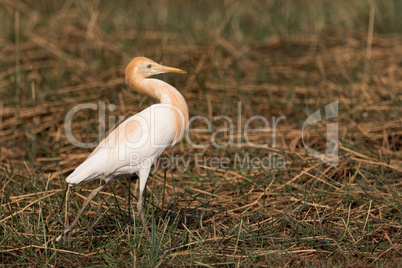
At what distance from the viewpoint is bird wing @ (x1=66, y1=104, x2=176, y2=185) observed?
349 cm

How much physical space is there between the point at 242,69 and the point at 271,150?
6.41ft

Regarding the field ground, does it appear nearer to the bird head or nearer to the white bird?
the white bird

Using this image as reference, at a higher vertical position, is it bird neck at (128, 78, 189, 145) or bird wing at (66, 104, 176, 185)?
bird neck at (128, 78, 189, 145)

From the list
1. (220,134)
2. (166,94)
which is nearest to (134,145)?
(166,94)

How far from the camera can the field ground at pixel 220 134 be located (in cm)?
339

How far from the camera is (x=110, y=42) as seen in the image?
681cm

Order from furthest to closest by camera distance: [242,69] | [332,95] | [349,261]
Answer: [242,69] < [332,95] < [349,261]

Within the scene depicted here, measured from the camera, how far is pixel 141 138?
11.7ft

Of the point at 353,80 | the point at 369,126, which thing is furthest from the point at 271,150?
the point at 353,80

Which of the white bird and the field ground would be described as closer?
the field ground

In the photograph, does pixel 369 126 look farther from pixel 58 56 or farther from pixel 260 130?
pixel 58 56

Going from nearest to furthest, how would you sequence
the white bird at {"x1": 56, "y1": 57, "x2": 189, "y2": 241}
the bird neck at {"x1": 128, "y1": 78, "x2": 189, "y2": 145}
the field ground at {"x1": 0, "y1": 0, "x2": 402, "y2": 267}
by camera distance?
1. the field ground at {"x1": 0, "y1": 0, "x2": 402, "y2": 267}
2. the white bird at {"x1": 56, "y1": 57, "x2": 189, "y2": 241}
3. the bird neck at {"x1": 128, "y1": 78, "x2": 189, "y2": 145}

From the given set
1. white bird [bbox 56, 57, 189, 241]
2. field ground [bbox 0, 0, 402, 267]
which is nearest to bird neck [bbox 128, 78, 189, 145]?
white bird [bbox 56, 57, 189, 241]

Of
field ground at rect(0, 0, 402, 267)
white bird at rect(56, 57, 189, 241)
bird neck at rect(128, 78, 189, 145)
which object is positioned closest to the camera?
field ground at rect(0, 0, 402, 267)
